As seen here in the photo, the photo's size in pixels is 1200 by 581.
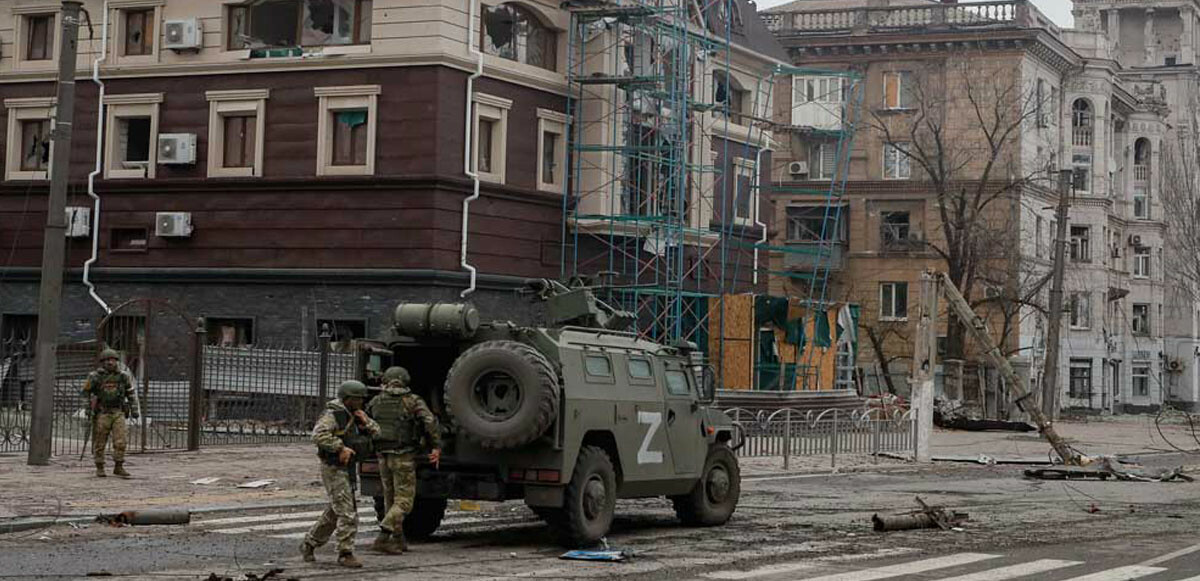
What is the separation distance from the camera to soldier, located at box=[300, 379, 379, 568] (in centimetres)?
1429

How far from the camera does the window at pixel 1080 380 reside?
243 feet

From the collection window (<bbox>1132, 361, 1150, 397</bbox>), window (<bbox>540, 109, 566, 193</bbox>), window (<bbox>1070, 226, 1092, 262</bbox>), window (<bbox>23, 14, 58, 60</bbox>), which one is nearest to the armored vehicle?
window (<bbox>540, 109, 566, 193</bbox>)

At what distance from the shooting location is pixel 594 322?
60.7 feet

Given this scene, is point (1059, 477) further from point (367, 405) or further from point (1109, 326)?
point (1109, 326)

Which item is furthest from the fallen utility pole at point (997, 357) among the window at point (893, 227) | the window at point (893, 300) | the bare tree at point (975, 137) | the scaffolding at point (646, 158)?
the window at point (893, 227)

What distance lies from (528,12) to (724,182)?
7.87 m

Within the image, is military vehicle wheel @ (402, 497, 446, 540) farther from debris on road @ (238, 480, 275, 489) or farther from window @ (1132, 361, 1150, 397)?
window @ (1132, 361, 1150, 397)

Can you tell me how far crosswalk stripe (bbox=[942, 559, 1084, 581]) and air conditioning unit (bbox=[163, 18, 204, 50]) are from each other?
2927 centimetres

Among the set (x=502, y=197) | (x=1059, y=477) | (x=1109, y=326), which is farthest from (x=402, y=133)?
(x=1109, y=326)

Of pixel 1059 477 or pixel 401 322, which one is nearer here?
pixel 401 322

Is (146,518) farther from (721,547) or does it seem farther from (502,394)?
(721,547)

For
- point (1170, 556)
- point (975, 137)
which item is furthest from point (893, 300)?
point (1170, 556)

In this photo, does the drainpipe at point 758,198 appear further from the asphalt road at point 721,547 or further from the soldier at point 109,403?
the soldier at point 109,403

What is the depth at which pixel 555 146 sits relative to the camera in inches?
1655
